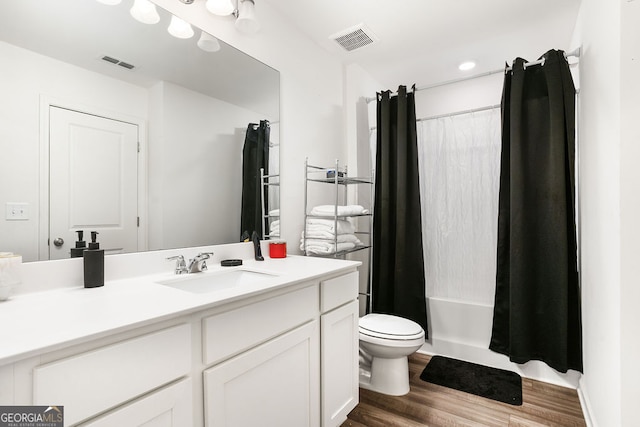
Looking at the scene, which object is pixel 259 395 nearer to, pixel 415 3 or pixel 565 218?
pixel 565 218

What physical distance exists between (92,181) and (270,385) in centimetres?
102

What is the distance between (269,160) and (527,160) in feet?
5.54

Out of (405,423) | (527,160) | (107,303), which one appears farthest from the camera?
(527,160)

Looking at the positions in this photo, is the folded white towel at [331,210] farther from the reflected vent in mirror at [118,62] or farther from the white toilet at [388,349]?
the reflected vent in mirror at [118,62]

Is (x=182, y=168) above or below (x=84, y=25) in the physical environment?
below

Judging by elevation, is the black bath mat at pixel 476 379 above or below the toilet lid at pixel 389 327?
below

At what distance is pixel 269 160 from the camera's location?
1966 mm

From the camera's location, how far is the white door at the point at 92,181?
1131 millimetres

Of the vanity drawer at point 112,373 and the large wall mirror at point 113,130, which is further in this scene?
the large wall mirror at point 113,130

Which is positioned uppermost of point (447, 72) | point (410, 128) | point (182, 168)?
point (447, 72)

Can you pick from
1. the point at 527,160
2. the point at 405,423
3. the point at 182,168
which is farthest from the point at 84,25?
the point at 527,160

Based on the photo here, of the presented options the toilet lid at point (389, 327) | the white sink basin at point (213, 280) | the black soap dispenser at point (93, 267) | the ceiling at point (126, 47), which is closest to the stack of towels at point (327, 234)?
the toilet lid at point (389, 327)

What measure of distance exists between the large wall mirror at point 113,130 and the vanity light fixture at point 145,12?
0.02 meters

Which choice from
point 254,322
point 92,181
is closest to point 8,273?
point 92,181
